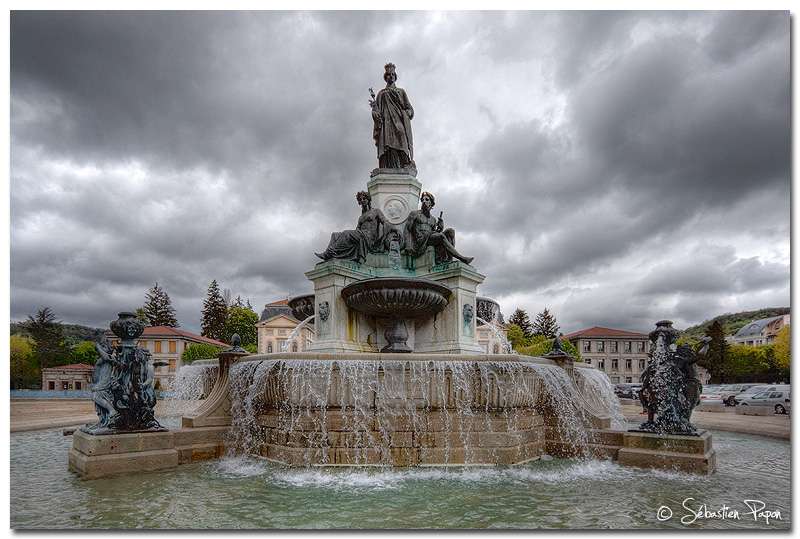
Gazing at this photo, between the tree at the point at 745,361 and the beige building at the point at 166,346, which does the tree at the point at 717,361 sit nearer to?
the tree at the point at 745,361

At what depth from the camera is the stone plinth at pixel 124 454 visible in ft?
24.4

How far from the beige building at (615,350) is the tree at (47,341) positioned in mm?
64687

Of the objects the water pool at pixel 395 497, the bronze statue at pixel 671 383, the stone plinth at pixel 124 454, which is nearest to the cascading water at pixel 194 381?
the stone plinth at pixel 124 454

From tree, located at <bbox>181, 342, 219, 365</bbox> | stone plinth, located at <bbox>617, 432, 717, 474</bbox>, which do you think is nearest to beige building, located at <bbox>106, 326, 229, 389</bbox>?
tree, located at <bbox>181, 342, 219, 365</bbox>

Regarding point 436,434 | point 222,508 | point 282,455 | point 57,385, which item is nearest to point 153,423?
point 282,455

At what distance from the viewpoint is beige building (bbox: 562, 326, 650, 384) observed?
72.0 m

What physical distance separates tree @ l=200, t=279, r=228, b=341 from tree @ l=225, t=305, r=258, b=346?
3.90 meters

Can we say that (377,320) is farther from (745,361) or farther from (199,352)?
(745,361)

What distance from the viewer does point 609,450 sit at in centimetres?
894

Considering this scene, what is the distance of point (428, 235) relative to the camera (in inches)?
500

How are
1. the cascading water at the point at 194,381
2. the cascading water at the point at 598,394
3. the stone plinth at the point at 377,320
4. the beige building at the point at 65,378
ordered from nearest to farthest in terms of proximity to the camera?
the cascading water at the point at 598,394 → the cascading water at the point at 194,381 → the stone plinth at the point at 377,320 → the beige building at the point at 65,378

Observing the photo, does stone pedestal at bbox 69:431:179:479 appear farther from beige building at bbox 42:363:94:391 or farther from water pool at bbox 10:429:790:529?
beige building at bbox 42:363:94:391

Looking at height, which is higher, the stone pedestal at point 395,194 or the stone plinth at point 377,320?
the stone pedestal at point 395,194

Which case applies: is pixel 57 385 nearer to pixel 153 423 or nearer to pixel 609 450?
pixel 153 423
